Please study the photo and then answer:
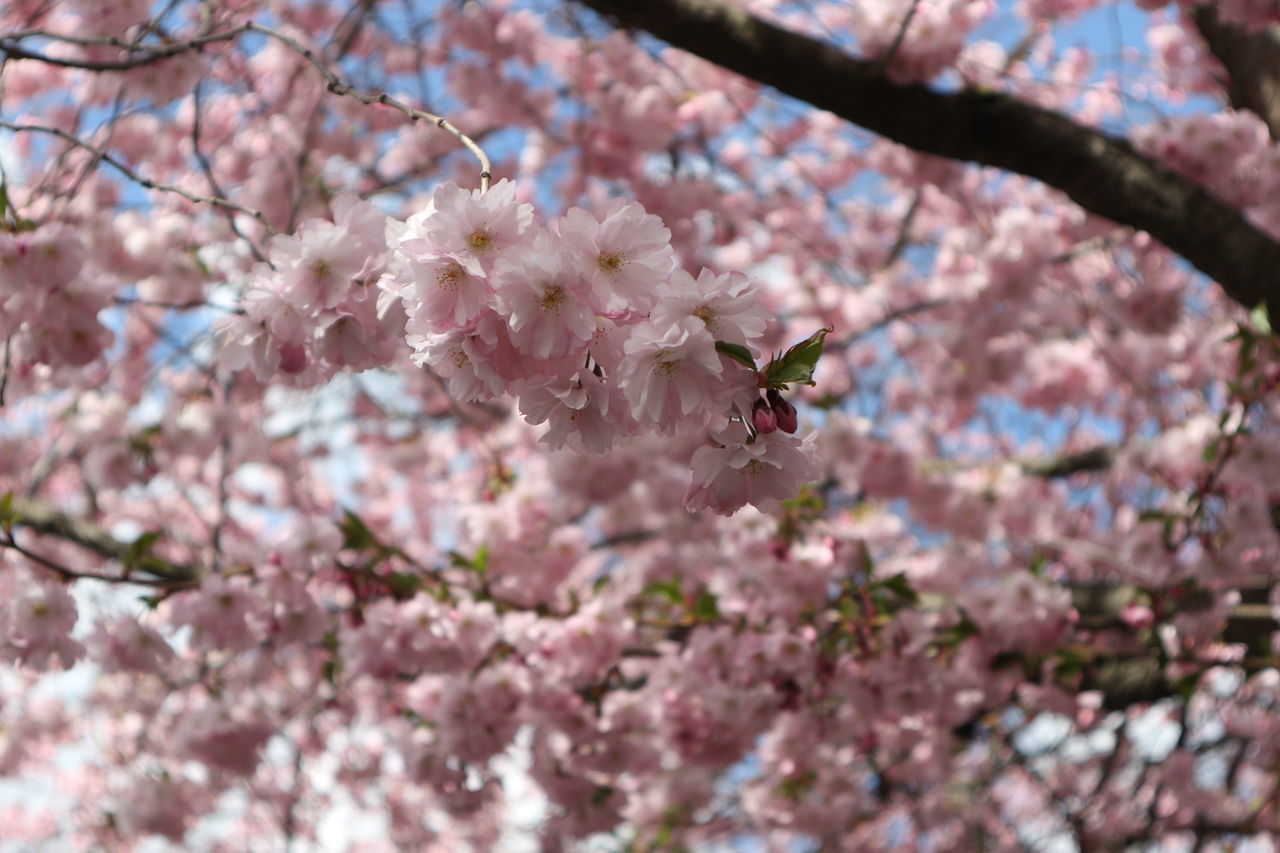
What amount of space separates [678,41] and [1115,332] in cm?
410

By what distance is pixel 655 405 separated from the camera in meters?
1.07

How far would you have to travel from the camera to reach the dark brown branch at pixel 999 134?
7.62ft

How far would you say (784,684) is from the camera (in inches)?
109

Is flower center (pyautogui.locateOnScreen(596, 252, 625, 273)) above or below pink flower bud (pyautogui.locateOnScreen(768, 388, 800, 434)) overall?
above

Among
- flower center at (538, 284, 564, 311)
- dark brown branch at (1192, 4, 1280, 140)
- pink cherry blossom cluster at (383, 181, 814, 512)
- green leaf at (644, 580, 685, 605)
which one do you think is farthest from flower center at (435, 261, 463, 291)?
dark brown branch at (1192, 4, 1280, 140)

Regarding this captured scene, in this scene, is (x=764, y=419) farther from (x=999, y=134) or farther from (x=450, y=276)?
(x=999, y=134)

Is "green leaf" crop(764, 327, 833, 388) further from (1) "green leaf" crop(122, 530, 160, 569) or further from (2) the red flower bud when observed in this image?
(1) "green leaf" crop(122, 530, 160, 569)

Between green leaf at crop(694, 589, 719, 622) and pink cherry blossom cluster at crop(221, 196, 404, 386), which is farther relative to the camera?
green leaf at crop(694, 589, 719, 622)

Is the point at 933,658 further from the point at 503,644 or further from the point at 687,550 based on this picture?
the point at 687,550

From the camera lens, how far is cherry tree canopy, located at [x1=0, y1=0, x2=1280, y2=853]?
1.37 meters

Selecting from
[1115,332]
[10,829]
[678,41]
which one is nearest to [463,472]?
[1115,332]

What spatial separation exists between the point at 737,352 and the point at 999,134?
1669mm

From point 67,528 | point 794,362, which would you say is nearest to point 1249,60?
point 794,362

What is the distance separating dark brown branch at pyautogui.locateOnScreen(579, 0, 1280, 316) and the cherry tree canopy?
0.01 metres
